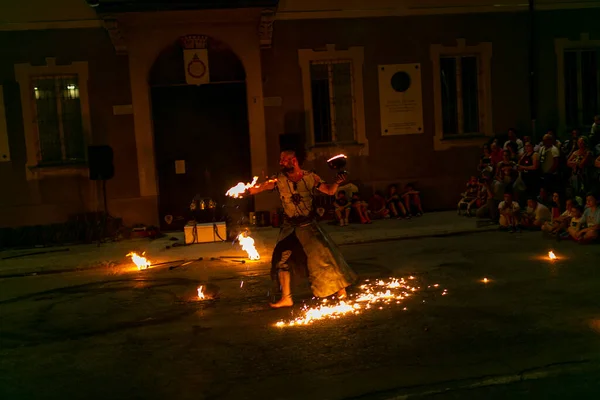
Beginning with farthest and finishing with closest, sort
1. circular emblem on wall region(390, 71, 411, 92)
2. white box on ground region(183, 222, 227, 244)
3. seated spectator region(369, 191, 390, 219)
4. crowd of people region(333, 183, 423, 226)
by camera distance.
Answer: circular emblem on wall region(390, 71, 411, 92), seated spectator region(369, 191, 390, 219), crowd of people region(333, 183, 423, 226), white box on ground region(183, 222, 227, 244)

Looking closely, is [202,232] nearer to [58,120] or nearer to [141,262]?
[141,262]

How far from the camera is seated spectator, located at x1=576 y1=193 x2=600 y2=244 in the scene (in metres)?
→ 10.8

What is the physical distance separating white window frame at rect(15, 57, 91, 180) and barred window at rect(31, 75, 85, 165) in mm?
135

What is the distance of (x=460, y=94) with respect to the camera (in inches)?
645

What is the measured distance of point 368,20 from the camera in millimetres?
15664

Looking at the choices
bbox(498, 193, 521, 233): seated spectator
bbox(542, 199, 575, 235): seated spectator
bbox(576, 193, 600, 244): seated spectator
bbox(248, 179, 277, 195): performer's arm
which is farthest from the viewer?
bbox(498, 193, 521, 233): seated spectator

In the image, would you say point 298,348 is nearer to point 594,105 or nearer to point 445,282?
point 445,282

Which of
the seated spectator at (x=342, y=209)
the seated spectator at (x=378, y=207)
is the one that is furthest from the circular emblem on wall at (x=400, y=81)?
Result: the seated spectator at (x=342, y=209)

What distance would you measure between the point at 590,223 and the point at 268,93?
7.80m

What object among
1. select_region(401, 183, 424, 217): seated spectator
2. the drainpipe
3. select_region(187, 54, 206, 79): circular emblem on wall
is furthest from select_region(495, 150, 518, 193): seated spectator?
select_region(187, 54, 206, 79): circular emblem on wall

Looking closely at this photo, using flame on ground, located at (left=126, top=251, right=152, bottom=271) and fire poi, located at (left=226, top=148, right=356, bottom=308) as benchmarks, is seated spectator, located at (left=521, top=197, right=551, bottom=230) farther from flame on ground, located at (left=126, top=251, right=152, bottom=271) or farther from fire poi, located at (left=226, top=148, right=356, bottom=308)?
flame on ground, located at (left=126, top=251, right=152, bottom=271)

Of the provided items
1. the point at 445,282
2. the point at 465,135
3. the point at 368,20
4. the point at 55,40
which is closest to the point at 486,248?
the point at 445,282

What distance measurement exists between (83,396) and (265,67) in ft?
36.7

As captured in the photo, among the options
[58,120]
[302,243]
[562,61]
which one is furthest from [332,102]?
[302,243]
